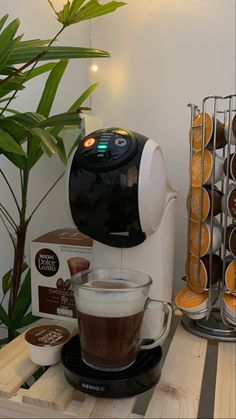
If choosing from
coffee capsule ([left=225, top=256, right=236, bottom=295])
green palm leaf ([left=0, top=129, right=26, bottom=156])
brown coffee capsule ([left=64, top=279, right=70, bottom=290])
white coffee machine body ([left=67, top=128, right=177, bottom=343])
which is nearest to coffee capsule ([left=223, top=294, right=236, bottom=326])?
coffee capsule ([left=225, top=256, right=236, bottom=295])

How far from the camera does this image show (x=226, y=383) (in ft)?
2.16

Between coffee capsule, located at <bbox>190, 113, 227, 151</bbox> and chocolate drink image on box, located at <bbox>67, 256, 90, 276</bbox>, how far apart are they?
0.38m

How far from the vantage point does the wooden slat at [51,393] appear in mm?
600

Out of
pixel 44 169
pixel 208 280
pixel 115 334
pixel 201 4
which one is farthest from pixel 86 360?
pixel 201 4

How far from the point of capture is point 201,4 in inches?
44.3

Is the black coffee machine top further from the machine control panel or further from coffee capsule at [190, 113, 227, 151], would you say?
coffee capsule at [190, 113, 227, 151]

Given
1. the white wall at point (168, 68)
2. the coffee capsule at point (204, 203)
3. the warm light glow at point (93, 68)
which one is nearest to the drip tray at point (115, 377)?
the coffee capsule at point (204, 203)

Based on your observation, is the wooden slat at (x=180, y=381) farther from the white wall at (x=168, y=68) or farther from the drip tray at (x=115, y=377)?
the white wall at (x=168, y=68)

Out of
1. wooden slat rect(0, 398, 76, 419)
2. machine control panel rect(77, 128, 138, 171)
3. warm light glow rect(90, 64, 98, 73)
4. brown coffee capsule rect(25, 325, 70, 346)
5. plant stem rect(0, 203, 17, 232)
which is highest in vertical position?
warm light glow rect(90, 64, 98, 73)

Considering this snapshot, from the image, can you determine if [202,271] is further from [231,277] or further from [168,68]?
[168,68]

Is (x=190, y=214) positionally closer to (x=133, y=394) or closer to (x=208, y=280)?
(x=208, y=280)

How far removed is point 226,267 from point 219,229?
93 mm

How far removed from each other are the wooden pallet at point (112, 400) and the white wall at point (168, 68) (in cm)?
50

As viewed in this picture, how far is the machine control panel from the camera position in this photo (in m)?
0.65
